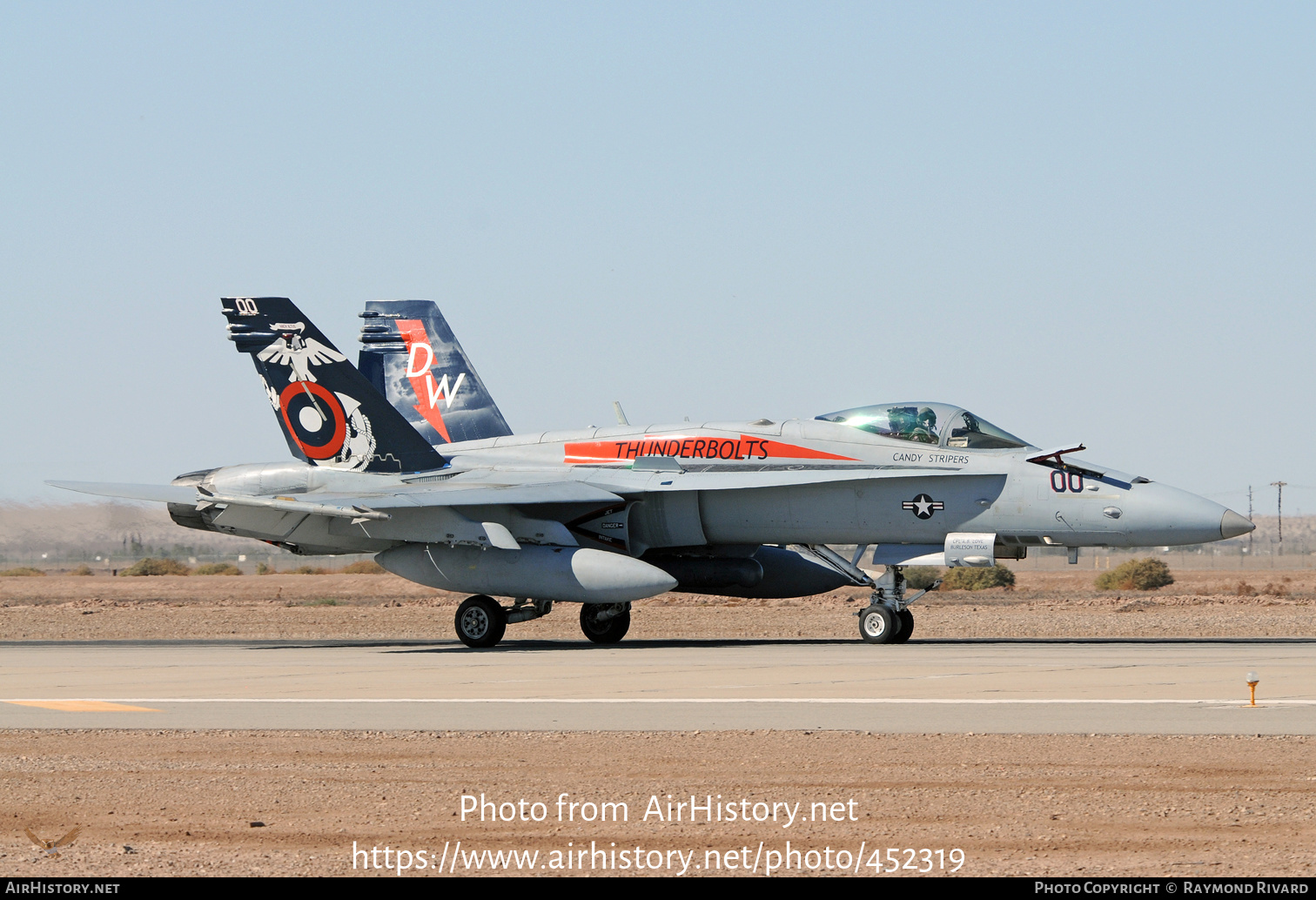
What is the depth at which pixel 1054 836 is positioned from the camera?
698 centimetres

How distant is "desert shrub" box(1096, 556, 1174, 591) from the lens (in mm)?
52875

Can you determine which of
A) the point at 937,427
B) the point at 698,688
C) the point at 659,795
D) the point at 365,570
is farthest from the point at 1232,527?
the point at 365,570

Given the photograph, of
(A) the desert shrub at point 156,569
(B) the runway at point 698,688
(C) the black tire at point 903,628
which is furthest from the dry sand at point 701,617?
(A) the desert shrub at point 156,569

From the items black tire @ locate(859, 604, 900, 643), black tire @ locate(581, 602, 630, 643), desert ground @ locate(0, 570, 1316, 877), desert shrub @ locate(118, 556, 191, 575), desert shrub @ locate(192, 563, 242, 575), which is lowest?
desert shrub @ locate(192, 563, 242, 575)

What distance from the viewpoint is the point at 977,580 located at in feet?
172

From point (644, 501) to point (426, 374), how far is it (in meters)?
8.15

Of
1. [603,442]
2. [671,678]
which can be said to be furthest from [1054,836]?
[603,442]

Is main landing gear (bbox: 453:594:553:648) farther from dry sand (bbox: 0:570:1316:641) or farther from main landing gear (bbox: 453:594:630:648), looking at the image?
dry sand (bbox: 0:570:1316:641)

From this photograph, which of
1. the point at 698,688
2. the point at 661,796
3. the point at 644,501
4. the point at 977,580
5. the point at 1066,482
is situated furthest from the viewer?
the point at 977,580

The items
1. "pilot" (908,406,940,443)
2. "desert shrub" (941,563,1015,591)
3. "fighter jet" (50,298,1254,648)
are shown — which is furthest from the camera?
"desert shrub" (941,563,1015,591)

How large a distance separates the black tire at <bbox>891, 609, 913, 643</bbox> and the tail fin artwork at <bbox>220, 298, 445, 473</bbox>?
7558mm

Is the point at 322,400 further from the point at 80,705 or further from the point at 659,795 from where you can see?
the point at 659,795

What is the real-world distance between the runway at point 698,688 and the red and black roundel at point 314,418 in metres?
3.52

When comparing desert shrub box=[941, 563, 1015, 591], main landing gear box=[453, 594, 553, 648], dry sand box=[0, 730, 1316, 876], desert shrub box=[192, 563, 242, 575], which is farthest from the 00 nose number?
desert shrub box=[192, 563, 242, 575]
